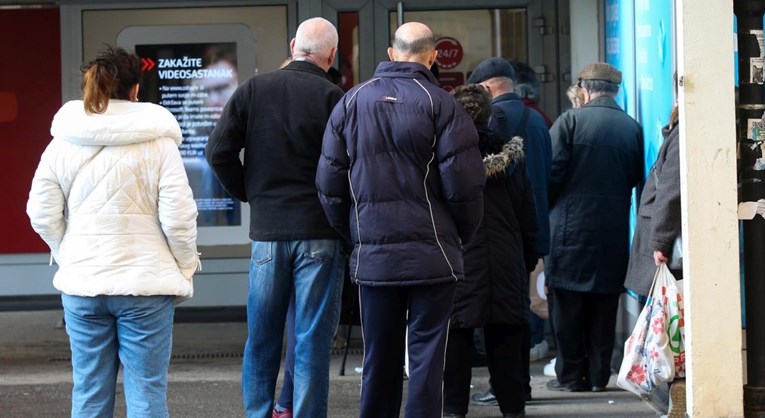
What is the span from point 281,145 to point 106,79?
0.88 meters

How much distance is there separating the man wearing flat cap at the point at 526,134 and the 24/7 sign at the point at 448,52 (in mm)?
2159

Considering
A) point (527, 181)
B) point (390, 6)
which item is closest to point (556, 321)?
point (527, 181)

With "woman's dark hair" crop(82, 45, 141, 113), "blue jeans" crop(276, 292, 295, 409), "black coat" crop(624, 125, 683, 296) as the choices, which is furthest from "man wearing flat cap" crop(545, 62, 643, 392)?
"woman's dark hair" crop(82, 45, 141, 113)

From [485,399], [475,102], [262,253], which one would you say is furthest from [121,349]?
[485,399]

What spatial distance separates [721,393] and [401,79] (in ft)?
6.70

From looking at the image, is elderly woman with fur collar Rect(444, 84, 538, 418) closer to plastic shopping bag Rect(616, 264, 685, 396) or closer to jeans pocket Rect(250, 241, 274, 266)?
plastic shopping bag Rect(616, 264, 685, 396)

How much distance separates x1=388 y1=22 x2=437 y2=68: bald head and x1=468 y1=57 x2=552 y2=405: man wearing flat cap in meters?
1.45

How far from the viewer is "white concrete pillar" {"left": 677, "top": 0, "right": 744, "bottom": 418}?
5.48 m

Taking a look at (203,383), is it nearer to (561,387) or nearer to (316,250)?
(561,387)

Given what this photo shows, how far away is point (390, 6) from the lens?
874cm

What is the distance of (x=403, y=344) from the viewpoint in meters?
5.08

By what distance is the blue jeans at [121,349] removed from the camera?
15.3ft

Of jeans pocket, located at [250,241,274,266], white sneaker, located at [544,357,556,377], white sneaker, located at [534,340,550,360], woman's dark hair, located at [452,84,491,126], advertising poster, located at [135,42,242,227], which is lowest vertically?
white sneaker, located at [544,357,556,377]

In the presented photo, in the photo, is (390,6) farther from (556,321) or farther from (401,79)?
(401,79)
